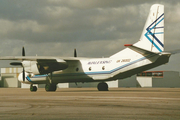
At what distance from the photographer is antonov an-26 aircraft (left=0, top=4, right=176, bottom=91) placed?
97.8ft

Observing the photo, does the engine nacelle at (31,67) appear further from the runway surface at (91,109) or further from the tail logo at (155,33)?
the runway surface at (91,109)

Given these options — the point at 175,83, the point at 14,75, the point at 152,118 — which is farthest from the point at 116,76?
the point at 14,75

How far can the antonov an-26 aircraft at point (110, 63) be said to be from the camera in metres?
29.8

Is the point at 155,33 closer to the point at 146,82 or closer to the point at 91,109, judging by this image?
the point at 91,109

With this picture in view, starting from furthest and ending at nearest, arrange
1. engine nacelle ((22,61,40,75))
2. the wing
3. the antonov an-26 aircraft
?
engine nacelle ((22,61,40,75))
the wing
the antonov an-26 aircraft

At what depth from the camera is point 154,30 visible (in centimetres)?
3017

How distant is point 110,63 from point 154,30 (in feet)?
21.6

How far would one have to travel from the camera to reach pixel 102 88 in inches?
1377

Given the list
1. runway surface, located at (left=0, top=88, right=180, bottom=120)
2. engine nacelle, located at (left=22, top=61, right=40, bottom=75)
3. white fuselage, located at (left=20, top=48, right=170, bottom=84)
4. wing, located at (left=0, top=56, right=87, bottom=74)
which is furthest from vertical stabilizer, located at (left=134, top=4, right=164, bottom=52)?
engine nacelle, located at (left=22, top=61, right=40, bottom=75)

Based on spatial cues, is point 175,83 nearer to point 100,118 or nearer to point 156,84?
point 156,84

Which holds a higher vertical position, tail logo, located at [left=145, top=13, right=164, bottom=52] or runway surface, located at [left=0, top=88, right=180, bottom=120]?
tail logo, located at [left=145, top=13, right=164, bottom=52]

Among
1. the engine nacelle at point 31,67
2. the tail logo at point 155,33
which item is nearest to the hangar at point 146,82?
the engine nacelle at point 31,67

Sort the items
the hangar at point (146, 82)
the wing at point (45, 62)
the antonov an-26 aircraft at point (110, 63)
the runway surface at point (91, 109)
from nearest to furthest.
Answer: the runway surface at point (91, 109), the antonov an-26 aircraft at point (110, 63), the wing at point (45, 62), the hangar at point (146, 82)

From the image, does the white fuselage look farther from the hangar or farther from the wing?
the hangar
